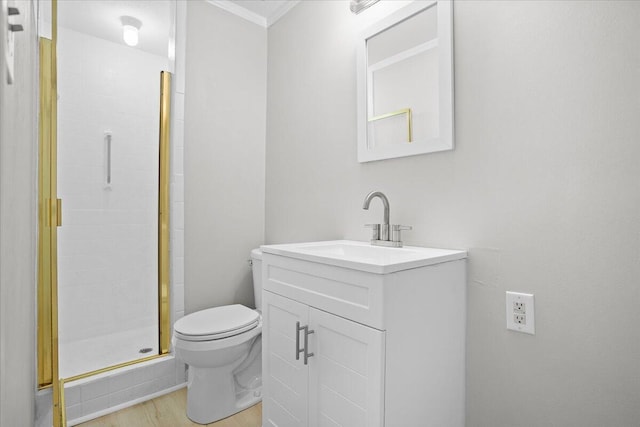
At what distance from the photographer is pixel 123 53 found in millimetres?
2527

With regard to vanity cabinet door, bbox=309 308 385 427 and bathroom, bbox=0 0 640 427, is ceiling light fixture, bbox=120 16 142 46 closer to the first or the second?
bathroom, bbox=0 0 640 427

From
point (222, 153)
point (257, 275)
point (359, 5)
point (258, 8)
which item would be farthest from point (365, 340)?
point (258, 8)

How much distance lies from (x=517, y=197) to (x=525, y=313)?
1.24ft

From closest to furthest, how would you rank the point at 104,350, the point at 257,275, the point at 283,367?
the point at 283,367, the point at 257,275, the point at 104,350

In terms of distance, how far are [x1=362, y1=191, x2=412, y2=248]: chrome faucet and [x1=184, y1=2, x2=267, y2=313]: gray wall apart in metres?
1.11

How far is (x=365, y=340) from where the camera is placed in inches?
37.7

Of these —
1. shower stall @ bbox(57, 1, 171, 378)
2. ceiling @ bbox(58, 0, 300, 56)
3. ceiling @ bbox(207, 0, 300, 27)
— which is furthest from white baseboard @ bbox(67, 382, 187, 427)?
ceiling @ bbox(207, 0, 300, 27)

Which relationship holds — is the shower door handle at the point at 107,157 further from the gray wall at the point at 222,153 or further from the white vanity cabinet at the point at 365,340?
the white vanity cabinet at the point at 365,340

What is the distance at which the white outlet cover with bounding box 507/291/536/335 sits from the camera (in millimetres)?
1053

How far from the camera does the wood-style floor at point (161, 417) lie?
62.5 inches

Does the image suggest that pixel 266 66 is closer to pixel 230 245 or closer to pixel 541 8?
pixel 230 245

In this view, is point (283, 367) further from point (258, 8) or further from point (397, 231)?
point (258, 8)

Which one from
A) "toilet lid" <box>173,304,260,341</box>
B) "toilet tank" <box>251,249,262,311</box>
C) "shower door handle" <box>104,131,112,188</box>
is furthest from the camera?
"shower door handle" <box>104,131,112,188</box>

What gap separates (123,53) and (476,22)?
2.53m
